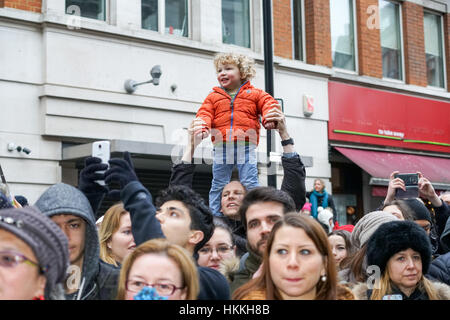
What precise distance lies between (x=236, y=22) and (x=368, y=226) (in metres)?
9.38

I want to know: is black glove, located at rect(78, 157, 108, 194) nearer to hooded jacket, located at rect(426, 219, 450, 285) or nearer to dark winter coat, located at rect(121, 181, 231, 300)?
dark winter coat, located at rect(121, 181, 231, 300)

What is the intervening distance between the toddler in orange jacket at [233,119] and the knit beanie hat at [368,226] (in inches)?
38.5

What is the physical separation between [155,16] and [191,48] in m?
0.87

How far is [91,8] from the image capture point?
444 inches

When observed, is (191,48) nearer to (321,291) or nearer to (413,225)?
(413,225)

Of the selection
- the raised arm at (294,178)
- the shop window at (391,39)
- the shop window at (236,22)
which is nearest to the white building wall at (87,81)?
the shop window at (236,22)

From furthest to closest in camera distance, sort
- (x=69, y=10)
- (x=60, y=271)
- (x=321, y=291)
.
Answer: (x=69, y=10) → (x=321, y=291) → (x=60, y=271)

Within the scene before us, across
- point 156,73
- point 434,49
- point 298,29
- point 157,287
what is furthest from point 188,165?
point 434,49

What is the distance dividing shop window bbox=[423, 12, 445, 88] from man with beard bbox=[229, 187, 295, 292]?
47.6 feet

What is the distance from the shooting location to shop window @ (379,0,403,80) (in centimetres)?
1614

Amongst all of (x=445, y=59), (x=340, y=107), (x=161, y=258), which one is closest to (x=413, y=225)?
(x=161, y=258)

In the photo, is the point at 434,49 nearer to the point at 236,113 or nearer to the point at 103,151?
the point at 236,113

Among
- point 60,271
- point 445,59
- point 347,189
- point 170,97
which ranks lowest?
point 60,271
